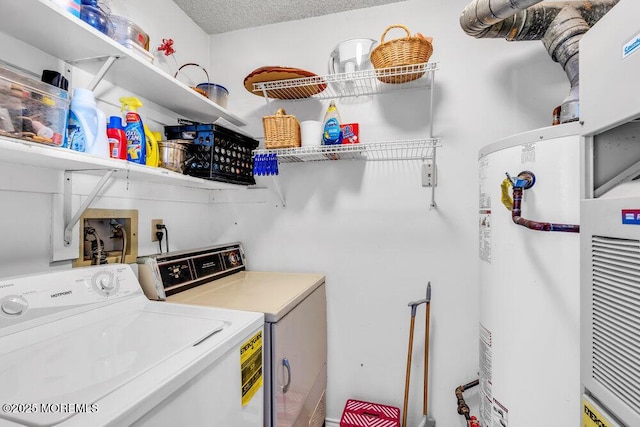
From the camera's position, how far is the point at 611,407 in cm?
73

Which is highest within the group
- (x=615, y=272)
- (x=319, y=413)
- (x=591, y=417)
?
(x=615, y=272)

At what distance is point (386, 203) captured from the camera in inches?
74.1

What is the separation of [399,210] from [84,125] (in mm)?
1584

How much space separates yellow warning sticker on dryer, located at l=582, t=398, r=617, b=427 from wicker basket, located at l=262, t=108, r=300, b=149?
1541 millimetres

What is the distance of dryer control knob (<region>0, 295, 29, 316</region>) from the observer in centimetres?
86

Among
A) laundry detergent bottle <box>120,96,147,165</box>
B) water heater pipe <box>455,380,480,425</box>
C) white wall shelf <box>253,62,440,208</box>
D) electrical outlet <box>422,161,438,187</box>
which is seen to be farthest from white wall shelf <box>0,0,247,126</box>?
water heater pipe <box>455,380,480,425</box>

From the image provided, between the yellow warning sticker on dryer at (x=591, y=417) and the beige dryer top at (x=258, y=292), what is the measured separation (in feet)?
3.20

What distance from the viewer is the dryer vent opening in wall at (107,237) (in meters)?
1.32

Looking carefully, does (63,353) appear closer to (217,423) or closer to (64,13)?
(217,423)

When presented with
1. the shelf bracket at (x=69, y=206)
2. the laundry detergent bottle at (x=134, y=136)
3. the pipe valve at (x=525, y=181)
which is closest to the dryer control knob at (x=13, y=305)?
the shelf bracket at (x=69, y=206)

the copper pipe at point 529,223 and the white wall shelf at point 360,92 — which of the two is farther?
the white wall shelf at point 360,92

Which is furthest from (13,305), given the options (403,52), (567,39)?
(567,39)

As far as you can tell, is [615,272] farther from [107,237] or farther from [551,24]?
[107,237]

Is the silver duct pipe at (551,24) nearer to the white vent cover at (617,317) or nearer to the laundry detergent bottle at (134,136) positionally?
the white vent cover at (617,317)
